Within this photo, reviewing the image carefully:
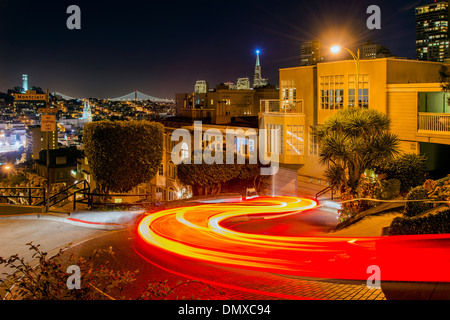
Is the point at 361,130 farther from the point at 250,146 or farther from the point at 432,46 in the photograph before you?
the point at 432,46

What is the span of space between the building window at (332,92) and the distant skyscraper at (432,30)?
4392 cm

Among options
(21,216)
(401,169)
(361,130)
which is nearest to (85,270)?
(21,216)

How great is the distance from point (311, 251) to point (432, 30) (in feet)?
257

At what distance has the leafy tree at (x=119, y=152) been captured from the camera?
22828mm

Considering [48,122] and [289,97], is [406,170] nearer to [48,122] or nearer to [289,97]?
[289,97]

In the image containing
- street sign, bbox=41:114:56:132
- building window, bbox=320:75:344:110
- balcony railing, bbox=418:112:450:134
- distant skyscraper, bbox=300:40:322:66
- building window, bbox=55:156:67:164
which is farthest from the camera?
building window, bbox=55:156:67:164

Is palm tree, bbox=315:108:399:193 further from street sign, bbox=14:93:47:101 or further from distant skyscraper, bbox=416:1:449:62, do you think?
distant skyscraper, bbox=416:1:449:62

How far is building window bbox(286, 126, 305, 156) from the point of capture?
29672 mm

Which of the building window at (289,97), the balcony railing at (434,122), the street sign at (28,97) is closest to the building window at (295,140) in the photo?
the building window at (289,97)

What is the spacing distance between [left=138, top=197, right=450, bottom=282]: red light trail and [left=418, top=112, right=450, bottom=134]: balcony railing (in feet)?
45.1

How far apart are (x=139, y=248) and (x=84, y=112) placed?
268ft

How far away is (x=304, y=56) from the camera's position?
44656mm

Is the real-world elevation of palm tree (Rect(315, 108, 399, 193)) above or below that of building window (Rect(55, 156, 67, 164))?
above

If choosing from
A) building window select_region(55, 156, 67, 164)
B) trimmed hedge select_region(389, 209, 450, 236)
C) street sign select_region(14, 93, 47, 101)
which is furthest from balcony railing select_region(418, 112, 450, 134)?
building window select_region(55, 156, 67, 164)
